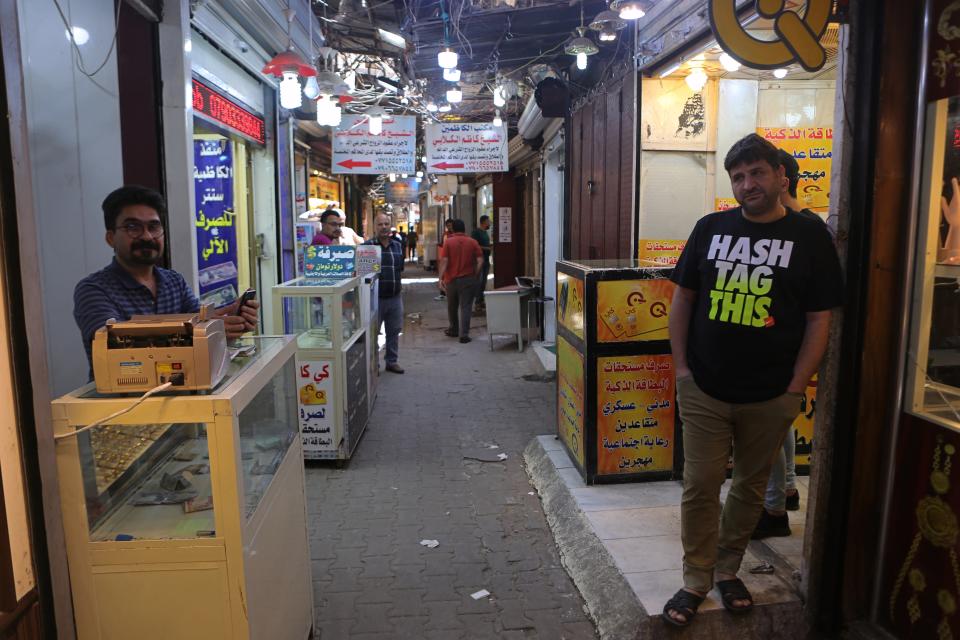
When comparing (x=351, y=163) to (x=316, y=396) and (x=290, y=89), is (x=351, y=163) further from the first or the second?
(x=316, y=396)

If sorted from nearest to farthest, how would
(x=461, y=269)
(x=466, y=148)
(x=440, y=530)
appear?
(x=440, y=530), (x=466, y=148), (x=461, y=269)

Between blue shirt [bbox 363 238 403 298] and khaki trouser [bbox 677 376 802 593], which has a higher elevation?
blue shirt [bbox 363 238 403 298]

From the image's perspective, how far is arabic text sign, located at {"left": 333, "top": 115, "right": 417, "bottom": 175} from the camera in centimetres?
1034

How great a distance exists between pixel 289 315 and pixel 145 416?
11.4ft

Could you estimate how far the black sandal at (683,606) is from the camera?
2881 mm

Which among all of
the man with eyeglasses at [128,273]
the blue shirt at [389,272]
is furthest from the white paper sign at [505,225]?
the man with eyeglasses at [128,273]

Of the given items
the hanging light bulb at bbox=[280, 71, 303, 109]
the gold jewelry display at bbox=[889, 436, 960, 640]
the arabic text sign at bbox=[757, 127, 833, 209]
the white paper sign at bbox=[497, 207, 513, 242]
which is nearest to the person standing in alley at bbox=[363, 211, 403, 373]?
the hanging light bulb at bbox=[280, 71, 303, 109]

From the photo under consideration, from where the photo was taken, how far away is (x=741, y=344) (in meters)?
2.73

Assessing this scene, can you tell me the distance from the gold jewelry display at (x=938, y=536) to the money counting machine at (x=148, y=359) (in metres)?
2.65

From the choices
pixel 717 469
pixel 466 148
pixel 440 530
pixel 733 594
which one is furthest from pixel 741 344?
pixel 466 148

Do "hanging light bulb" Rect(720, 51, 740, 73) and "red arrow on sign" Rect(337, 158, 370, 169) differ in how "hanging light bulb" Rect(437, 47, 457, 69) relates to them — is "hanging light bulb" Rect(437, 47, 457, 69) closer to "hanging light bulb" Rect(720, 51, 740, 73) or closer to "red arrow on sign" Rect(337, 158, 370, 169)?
"hanging light bulb" Rect(720, 51, 740, 73)

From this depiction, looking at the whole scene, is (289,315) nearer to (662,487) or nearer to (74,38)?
(74,38)

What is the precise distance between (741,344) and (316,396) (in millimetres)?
3525

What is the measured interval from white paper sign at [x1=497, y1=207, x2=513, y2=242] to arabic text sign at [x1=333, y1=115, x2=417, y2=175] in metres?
5.00
